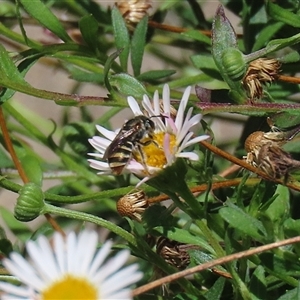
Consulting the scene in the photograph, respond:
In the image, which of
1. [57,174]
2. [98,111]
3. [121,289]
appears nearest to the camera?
[121,289]

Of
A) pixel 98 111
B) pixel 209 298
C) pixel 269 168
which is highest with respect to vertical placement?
pixel 98 111

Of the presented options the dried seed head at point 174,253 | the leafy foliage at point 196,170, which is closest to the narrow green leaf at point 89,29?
the leafy foliage at point 196,170

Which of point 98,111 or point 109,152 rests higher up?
point 98,111

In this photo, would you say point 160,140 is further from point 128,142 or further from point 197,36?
point 197,36

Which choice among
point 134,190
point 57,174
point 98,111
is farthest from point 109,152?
point 98,111

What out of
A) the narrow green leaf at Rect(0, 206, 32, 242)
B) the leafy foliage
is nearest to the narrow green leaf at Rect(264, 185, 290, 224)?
the leafy foliage

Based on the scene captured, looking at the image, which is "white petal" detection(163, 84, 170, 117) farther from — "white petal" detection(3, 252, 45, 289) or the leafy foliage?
"white petal" detection(3, 252, 45, 289)

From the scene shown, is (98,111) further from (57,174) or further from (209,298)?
(209,298)
